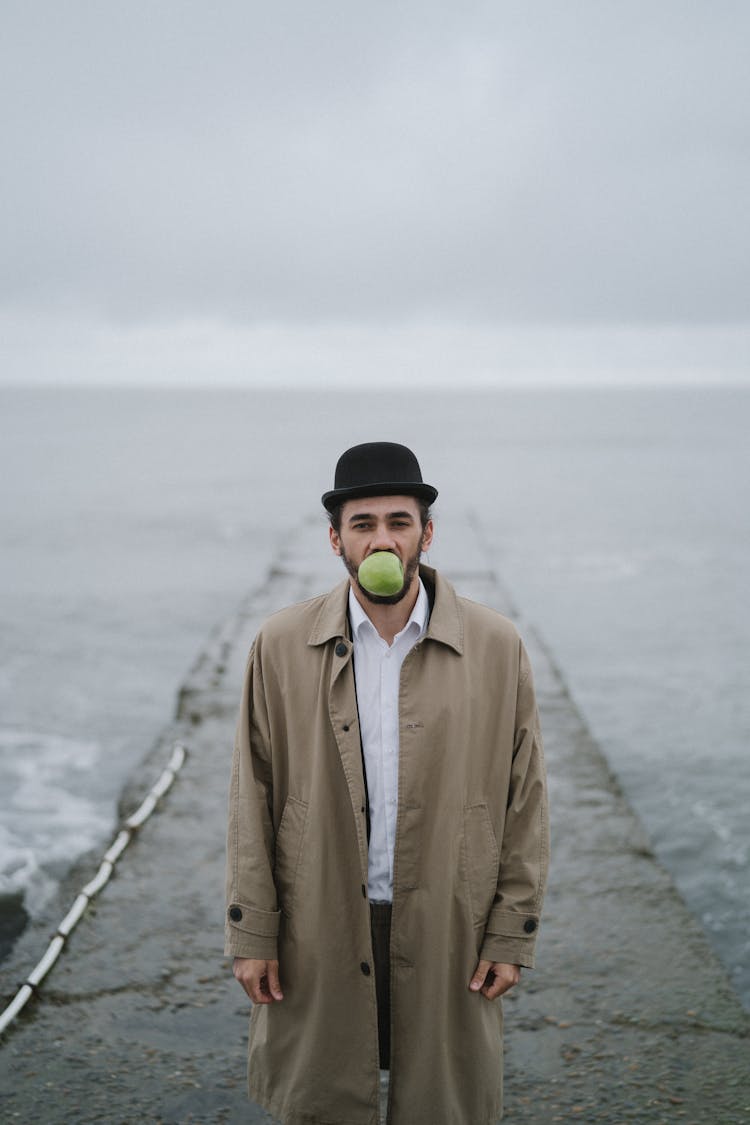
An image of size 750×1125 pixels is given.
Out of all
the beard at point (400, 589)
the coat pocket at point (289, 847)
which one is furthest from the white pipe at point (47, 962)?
the beard at point (400, 589)

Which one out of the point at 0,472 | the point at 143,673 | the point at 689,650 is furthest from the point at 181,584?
the point at 0,472

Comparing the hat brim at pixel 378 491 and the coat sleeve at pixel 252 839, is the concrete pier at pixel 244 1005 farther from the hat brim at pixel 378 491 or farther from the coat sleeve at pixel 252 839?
the hat brim at pixel 378 491

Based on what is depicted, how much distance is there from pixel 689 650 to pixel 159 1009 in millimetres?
18019

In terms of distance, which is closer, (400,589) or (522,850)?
(400,589)

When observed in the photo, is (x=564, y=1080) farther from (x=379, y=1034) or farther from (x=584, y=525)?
(x=584, y=525)

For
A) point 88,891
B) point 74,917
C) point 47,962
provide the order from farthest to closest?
point 88,891, point 74,917, point 47,962

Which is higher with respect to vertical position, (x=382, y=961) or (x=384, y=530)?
(x=384, y=530)

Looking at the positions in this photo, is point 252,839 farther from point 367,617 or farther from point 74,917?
point 74,917

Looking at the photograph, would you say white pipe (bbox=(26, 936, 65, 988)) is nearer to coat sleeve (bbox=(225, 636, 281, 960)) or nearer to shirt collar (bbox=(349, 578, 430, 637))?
coat sleeve (bbox=(225, 636, 281, 960))

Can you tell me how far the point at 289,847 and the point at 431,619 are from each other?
823 millimetres

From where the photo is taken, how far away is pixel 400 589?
8.80 ft

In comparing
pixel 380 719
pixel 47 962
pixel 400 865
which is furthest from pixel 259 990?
pixel 47 962

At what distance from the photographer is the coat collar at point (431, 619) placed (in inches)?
108

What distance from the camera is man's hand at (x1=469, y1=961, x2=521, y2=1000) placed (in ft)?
9.02
